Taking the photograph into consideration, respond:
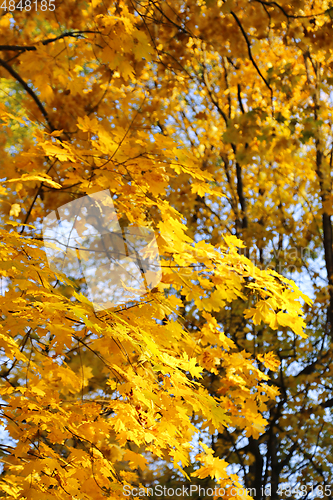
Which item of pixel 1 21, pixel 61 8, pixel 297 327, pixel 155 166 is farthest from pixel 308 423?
pixel 1 21

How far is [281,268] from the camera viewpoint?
6.38m

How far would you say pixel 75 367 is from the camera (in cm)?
439

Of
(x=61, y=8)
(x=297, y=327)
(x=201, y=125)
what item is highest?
(x=201, y=125)

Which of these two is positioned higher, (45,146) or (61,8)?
(61,8)

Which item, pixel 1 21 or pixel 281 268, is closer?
pixel 1 21

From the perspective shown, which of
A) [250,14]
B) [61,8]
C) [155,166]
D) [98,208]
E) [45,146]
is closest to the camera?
[45,146]

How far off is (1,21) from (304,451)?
297 inches

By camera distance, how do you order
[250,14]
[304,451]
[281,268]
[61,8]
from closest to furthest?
[250,14] → [61,8] → [304,451] → [281,268]

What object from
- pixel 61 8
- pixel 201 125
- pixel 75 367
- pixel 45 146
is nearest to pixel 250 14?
pixel 61 8

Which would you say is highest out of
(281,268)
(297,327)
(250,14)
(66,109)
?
(250,14)

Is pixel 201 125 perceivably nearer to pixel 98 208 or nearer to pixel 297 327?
pixel 98 208

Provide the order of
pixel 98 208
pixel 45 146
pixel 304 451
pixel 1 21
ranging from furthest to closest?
pixel 304 451 → pixel 1 21 → pixel 98 208 → pixel 45 146

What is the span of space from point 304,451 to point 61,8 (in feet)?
22.6

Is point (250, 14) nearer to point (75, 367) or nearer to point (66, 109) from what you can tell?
point (66, 109)
